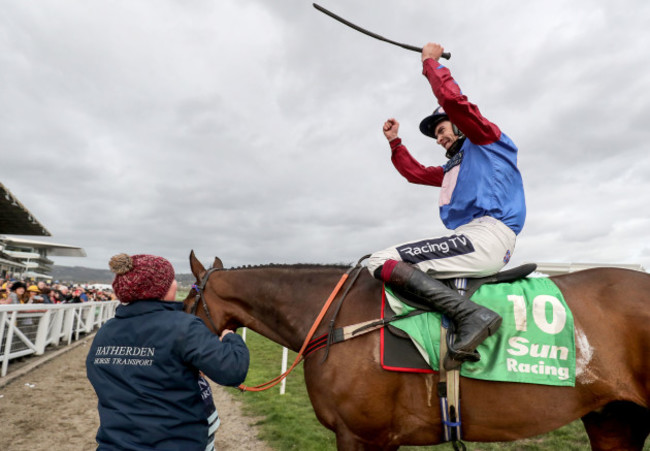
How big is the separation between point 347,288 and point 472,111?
1520 millimetres

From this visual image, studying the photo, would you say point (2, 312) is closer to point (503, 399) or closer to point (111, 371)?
point (111, 371)

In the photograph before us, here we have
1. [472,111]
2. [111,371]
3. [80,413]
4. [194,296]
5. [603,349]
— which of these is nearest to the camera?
[111,371]

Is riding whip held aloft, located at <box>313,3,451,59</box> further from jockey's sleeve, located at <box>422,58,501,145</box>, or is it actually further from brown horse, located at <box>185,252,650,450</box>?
brown horse, located at <box>185,252,650,450</box>

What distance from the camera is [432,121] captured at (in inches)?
127

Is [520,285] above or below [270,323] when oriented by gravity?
above

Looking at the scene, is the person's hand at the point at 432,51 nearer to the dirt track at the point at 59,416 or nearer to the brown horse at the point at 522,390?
the brown horse at the point at 522,390

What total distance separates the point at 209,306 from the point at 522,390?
2454 mm

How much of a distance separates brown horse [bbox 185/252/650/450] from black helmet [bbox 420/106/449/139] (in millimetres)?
1535

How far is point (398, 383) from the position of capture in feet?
7.93

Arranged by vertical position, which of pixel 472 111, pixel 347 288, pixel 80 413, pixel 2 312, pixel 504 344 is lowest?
pixel 80 413

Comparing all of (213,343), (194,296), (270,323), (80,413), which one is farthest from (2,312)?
(213,343)

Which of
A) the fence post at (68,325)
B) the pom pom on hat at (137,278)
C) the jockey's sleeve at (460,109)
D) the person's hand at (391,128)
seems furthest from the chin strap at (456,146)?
the fence post at (68,325)

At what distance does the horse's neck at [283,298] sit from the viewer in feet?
9.70

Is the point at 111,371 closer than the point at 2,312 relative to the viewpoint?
Yes
